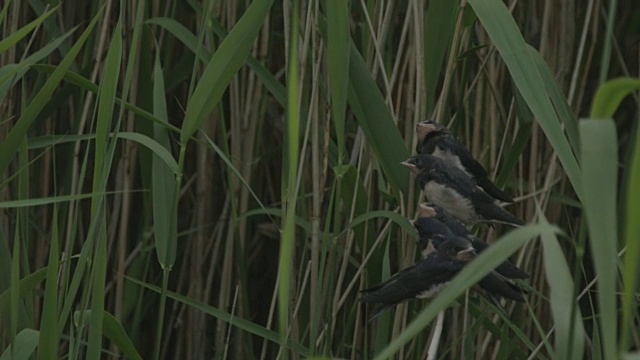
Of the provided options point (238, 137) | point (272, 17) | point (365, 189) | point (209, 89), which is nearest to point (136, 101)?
point (238, 137)

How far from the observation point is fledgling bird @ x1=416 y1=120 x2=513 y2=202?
5.04 ft

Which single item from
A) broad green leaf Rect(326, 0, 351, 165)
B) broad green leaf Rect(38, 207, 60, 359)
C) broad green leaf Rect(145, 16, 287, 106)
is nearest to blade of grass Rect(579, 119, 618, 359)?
broad green leaf Rect(326, 0, 351, 165)

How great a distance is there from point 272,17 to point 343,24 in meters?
0.83

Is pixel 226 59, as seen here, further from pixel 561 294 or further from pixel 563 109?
pixel 561 294

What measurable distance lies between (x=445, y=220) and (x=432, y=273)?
0.34 feet

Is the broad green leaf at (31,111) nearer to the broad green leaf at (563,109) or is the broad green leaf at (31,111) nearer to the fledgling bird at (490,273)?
the fledgling bird at (490,273)

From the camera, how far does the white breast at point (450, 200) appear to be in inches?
58.2

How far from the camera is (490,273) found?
4.38 feet

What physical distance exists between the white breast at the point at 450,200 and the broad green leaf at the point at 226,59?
30cm

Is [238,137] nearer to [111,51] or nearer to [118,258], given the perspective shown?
[118,258]

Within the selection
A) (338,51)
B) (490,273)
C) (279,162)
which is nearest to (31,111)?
(338,51)

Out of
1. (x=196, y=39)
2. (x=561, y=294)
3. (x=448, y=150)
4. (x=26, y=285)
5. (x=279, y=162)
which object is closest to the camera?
(x=561, y=294)

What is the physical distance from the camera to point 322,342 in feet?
6.40

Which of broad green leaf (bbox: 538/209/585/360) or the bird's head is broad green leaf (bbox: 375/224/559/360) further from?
the bird's head
